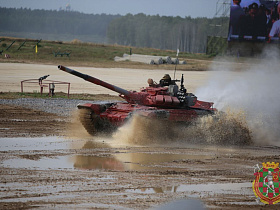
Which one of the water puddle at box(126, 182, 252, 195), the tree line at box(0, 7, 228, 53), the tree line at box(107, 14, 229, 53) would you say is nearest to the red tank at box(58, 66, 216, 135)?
the water puddle at box(126, 182, 252, 195)

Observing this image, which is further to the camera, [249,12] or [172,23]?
[172,23]

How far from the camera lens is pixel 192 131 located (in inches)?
647

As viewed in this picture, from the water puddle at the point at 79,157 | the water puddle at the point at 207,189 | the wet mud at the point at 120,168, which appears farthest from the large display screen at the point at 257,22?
the water puddle at the point at 207,189

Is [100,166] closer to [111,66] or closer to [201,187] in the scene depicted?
[201,187]

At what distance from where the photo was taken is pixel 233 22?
52719mm

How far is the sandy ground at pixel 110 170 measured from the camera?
9789mm

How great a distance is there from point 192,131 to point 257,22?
125ft

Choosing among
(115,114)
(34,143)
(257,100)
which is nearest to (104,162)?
(34,143)

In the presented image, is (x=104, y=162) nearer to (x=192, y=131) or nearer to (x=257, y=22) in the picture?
(x=192, y=131)

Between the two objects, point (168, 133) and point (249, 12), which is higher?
point (249, 12)

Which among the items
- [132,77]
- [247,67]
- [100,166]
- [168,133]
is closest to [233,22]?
[247,67]

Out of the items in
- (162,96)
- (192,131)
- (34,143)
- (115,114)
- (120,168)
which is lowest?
(34,143)

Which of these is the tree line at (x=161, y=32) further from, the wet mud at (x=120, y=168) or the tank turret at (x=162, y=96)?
the wet mud at (x=120, y=168)

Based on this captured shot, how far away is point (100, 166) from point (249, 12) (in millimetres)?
43260
